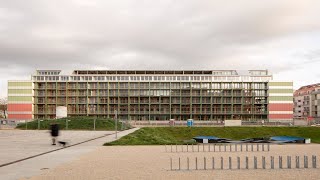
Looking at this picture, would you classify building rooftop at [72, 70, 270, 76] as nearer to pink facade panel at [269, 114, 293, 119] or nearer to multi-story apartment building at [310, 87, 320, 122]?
pink facade panel at [269, 114, 293, 119]

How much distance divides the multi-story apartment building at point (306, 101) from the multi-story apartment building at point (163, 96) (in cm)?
4417

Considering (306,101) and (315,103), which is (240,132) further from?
(306,101)

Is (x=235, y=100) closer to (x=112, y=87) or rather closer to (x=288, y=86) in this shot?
(x=288, y=86)

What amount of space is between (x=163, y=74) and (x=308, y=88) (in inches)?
3291

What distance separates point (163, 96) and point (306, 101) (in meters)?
82.1

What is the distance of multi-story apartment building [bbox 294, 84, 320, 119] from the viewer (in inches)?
6870

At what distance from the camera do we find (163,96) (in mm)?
131375

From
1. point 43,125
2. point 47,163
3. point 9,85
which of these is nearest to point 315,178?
point 47,163

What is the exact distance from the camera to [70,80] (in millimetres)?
132250

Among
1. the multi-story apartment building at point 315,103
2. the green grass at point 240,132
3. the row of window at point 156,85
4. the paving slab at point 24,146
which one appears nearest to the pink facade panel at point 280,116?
the row of window at point 156,85

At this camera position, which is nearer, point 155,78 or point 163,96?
point 163,96

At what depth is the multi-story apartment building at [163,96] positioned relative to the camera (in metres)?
130

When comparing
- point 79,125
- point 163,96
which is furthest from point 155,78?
point 79,125

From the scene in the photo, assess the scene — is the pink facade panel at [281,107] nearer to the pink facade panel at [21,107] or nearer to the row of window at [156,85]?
the row of window at [156,85]
